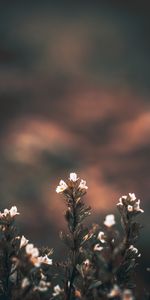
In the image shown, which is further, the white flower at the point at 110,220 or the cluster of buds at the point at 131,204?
the cluster of buds at the point at 131,204

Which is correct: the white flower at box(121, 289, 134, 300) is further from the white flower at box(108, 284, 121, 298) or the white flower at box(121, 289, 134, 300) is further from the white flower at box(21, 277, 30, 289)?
the white flower at box(21, 277, 30, 289)

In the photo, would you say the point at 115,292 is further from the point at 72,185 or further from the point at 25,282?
the point at 72,185

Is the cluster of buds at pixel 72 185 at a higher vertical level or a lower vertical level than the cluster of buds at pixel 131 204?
higher

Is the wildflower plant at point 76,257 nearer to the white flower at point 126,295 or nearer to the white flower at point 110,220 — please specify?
the white flower at point 110,220

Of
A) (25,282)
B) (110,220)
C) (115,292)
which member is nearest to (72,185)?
(110,220)

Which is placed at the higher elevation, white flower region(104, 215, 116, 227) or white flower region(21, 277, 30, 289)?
white flower region(104, 215, 116, 227)

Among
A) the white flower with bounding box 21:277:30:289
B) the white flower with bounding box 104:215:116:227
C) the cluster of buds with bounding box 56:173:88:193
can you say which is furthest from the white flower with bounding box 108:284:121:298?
the cluster of buds with bounding box 56:173:88:193

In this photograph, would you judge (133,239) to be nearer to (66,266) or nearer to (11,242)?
(66,266)

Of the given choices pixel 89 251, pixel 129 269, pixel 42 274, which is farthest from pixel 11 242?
pixel 129 269

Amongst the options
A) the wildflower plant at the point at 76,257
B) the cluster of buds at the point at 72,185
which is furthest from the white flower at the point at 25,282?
the cluster of buds at the point at 72,185
